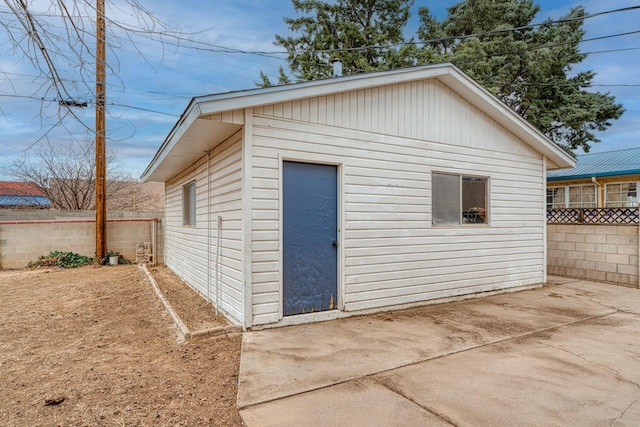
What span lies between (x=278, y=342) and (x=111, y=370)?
5.21 ft

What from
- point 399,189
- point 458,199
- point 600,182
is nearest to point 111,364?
point 399,189

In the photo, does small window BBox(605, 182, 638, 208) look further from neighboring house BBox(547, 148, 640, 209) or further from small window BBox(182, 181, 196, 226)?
small window BBox(182, 181, 196, 226)

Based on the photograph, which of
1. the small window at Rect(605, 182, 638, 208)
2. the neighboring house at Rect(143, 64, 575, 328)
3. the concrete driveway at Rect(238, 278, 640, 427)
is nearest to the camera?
the concrete driveway at Rect(238, 278, 640, 427)

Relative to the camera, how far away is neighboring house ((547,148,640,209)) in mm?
11234

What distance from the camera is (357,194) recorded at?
524cm

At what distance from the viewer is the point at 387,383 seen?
3072 millimetres

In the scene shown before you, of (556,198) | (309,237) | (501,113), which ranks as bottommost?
(309,237)

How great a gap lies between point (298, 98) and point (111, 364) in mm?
3517

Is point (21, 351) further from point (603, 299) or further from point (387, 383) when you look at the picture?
point (603, 299)

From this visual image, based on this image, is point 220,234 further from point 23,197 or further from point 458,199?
point 23,197

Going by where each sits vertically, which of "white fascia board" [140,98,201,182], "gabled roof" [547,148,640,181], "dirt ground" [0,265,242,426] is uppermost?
"gabled roof" [547,148,640,181]

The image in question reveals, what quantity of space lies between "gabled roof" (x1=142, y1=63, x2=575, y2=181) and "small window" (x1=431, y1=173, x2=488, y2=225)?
4.34 ft

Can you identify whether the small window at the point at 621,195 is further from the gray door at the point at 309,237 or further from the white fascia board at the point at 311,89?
the gray door at the point at 309,237

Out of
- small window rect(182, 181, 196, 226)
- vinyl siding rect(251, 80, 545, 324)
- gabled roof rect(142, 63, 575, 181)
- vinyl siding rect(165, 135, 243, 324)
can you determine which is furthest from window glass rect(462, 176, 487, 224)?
small window rect(182, 181, 196, 226)
